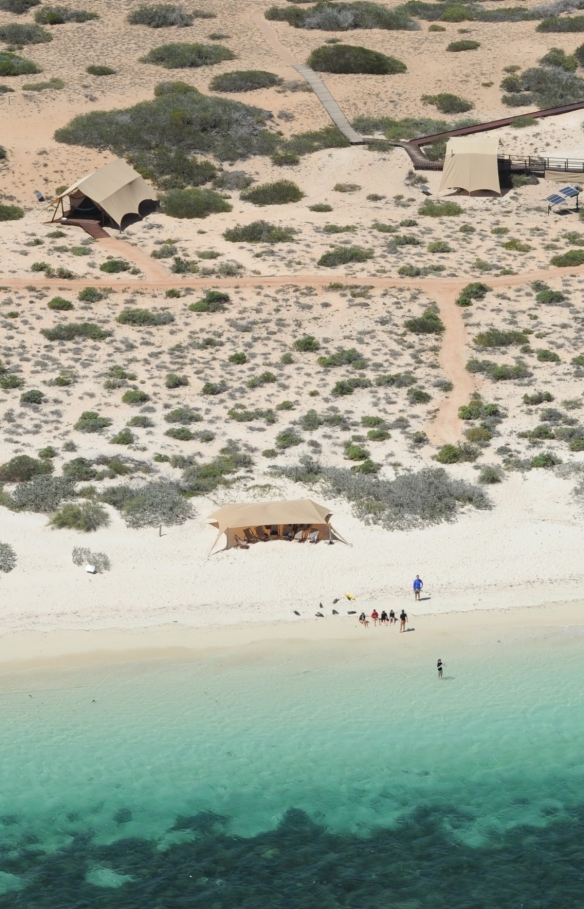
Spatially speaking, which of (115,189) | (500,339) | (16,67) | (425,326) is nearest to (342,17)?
(16,67)

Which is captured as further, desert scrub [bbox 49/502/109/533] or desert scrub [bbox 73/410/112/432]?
desert scrub [bbox 73/410/112/432]

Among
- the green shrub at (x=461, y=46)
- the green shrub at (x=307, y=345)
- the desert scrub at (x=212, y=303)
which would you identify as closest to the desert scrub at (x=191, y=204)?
the desert scrub at (x=212, y=303)

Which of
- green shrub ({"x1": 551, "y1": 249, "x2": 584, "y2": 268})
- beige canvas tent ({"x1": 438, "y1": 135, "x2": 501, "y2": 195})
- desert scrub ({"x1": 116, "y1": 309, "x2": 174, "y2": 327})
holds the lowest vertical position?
desert scrub ({"x1": 116, "y1": 309, "x2": 174, "y2": 327})

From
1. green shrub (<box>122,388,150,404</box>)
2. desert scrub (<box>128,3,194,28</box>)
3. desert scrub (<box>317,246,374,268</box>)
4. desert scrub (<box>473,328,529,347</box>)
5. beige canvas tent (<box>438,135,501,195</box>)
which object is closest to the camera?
green shrub (<box>122,388,150,404</box>)

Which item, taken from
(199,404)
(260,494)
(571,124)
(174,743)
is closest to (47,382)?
(199,404)

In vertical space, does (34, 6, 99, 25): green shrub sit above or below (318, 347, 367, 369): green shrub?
above

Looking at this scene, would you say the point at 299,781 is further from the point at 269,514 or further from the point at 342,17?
the point at 342,17

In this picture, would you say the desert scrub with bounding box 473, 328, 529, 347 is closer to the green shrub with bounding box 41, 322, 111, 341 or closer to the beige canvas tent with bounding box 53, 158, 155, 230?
the green shrub with bounding box 41, 322, 111, 341

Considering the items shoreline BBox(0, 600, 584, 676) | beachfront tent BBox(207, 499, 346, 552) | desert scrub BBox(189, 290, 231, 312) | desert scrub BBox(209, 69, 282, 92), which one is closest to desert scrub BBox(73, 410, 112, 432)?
beachfront tent BBox(207, 499, 346, 552)
